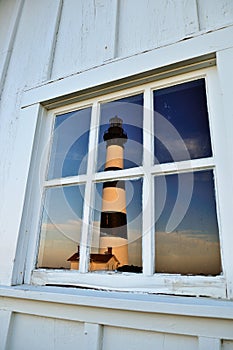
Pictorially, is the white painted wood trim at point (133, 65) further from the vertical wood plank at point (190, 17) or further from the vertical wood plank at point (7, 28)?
the vertical wood plank at point (7, 28)

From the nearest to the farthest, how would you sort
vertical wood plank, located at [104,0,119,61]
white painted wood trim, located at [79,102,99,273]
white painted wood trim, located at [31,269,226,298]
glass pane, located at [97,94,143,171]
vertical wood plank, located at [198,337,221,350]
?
vertical wood plank, located at [198,337,221,350], white painted wood trim, located at [31,269,226,298], white painted wood trim, located at [79,102,99,273], glass pane, located at [97,94,143,171], vertical wood plank, located at [104,0,119,61]

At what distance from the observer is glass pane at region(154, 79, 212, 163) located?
3.13 ft

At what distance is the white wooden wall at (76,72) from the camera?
0.69 metres

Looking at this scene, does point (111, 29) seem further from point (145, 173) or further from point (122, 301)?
point (122, 301)

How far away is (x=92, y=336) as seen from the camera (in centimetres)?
75

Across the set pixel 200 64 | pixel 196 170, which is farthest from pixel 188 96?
pixel 196 170

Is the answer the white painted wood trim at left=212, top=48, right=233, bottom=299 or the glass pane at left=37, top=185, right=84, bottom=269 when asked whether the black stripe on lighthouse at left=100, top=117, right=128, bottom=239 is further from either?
the white painted wood trim at left=212, top=48, right=233, bottom=299

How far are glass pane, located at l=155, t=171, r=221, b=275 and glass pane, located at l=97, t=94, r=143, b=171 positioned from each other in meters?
0.22

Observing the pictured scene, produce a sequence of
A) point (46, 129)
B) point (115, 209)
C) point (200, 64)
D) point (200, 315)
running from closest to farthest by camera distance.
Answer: point (200, 315) → point (200, 64) → point (115, 209) → point (46, 129)

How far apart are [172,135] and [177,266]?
0.54 m

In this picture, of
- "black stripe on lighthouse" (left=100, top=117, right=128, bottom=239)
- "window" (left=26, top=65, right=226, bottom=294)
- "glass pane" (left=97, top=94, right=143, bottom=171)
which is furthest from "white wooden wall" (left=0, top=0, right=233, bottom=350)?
"black stripe on lighthouse" (left=100, top=117, right=128, bottom=239)

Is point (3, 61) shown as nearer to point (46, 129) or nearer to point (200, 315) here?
point (46, 129)

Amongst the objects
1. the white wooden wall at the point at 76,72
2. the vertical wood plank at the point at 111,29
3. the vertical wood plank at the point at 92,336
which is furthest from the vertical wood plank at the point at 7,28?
the vertical wood plank at the point at 92,336

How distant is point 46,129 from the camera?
1232mm
